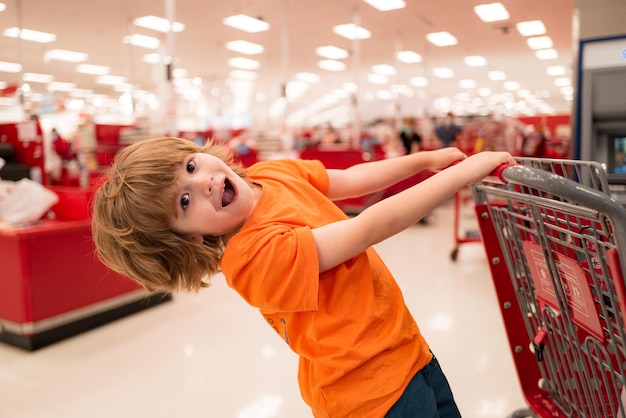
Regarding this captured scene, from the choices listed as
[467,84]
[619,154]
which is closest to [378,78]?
[467,84]

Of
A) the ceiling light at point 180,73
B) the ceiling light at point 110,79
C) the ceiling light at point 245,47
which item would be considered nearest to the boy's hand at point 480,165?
the ceiling light at point 245,47

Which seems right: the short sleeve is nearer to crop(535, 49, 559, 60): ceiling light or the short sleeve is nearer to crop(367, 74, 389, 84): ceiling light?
crop(535, 49, 559, 60): ceiling light

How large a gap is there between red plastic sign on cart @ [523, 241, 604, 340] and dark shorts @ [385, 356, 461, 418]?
337mm

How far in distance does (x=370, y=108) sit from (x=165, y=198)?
16.8 meters

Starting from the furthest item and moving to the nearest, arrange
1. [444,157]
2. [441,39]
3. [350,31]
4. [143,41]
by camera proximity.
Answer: [441,39] → [143,41] → [350,31] → [444,157]

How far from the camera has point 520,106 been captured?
99.9 feet

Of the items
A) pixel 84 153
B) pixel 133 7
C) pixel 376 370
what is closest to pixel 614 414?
pixel 376 370

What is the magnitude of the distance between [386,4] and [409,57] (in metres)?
5.89

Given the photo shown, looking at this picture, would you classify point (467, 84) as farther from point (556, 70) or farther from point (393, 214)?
point (393, 214)

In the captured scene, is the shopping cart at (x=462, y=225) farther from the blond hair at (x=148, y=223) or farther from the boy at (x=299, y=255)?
the blond hair at (x=148, y=223)

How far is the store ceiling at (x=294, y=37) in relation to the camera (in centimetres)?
939

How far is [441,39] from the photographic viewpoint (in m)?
12.5

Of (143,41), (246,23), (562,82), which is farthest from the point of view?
(562,82)

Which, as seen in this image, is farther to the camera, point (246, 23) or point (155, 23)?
point (246, 23)
